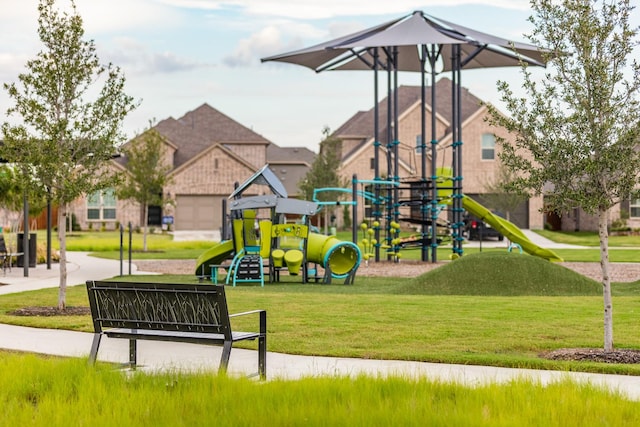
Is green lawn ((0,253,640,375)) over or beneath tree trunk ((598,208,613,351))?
beneath

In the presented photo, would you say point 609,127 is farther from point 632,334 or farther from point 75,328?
point 75,328

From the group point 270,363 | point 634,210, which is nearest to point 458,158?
point 270,363

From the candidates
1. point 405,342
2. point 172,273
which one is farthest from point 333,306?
point 172,273

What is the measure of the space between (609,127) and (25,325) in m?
8.11

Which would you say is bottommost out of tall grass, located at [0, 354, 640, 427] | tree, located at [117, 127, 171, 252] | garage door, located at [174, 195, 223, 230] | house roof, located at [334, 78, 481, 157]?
tall grass, located at [0, 354, 640, 427]

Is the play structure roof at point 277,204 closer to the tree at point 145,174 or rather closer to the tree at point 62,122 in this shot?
the tree at point 62,122

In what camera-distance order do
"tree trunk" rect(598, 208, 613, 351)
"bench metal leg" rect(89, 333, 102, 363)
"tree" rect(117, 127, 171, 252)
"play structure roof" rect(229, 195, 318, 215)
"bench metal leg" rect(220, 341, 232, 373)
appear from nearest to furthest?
"bench metal leg" rect(220, 341, 232, 373) < "bench metal leg" rect(89, 333, 102, 363) < "tree trunk" rect(598, 208, 613, 351) < "play structure roof" rect(229, 195, 318, 215) < "tree" rect(117, 127, 171, 252)

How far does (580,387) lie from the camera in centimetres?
749

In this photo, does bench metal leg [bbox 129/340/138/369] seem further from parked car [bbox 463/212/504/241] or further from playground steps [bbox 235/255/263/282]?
parked car [bbox 463/212/504/241]

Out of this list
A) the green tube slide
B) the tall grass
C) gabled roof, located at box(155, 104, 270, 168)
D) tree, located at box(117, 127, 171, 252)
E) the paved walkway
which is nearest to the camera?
the tall grass

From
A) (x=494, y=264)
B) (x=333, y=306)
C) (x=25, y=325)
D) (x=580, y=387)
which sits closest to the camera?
(x=580, y=387)

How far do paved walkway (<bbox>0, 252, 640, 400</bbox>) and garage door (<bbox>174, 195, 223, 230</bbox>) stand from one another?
154ft

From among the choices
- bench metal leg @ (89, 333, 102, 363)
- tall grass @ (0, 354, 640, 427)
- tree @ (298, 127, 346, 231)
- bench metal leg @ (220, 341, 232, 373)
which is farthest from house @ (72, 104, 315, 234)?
tall grass @ (0, 354, 640, 427)

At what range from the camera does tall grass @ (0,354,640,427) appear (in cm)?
648
